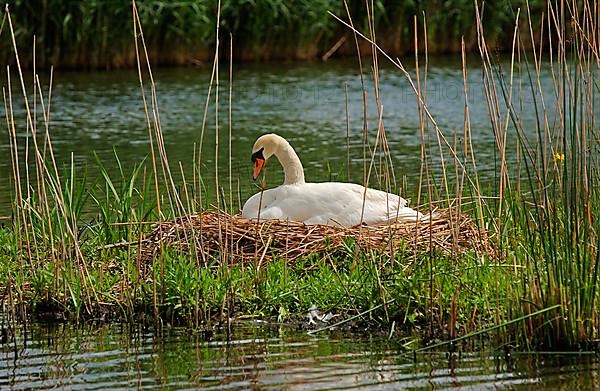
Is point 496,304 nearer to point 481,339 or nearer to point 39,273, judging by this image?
point 481,339

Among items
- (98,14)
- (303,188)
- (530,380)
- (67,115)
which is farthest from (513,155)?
(98,14)

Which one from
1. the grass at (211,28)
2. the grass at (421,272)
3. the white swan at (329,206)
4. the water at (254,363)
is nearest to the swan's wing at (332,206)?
the white swan at (329,206)

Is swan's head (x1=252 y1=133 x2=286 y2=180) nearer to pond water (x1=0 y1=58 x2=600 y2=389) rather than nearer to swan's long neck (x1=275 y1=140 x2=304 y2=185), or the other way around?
swan's long neck (x1=275 y1=140 x2=304 y2=185)

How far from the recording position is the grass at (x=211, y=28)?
1934 cm

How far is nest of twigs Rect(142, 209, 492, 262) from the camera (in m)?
6.50

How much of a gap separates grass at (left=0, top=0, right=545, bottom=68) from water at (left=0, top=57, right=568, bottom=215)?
478mm

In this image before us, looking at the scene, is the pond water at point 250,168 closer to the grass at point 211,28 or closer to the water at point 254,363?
the water at point 254,363

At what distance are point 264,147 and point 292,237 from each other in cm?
126

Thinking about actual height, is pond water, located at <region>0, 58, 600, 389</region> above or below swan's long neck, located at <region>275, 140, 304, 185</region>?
below

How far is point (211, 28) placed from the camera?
2008cm

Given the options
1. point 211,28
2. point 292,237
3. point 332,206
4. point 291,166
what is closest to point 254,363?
point 292,237

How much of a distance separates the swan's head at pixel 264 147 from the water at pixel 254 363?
2.26 metres

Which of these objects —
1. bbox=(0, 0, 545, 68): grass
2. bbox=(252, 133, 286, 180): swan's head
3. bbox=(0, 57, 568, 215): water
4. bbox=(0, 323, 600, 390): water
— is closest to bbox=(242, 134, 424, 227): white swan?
bbox=(252, 133, 286, 180): swan's head

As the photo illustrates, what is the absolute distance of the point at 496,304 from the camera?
522 cm
